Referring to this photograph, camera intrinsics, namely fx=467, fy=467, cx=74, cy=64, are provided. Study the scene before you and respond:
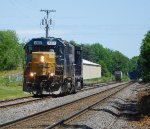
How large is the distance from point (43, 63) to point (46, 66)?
1.02 ft

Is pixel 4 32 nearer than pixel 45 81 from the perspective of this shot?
No

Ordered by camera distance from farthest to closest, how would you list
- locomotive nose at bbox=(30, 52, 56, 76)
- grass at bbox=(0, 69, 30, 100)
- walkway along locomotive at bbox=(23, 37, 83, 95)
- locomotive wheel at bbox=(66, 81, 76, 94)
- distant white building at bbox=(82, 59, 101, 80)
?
distant white building at bbox=(82, 59, 101, 80) → grass at bbox=(0, 69, 30, 100) → locomotive wheel at bbox=(66, 81, 76, 94) → locomotive nose at bbox=(30, 52, 56, 76) → walkway along locomotive at bbox=(23, 37, 83, 95)

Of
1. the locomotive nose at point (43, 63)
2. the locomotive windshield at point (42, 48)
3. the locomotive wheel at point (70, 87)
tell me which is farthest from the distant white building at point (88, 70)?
the locomotive nose at point (43, 63)

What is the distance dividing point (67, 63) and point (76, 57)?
7804 millimetres

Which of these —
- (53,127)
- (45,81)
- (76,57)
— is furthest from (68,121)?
(76,57)

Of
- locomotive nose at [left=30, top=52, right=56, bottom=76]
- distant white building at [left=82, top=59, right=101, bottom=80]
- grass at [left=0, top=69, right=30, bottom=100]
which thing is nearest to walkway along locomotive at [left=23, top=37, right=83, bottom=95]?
locomotive nose at [left=30, top=52, right=56, bottom=76]

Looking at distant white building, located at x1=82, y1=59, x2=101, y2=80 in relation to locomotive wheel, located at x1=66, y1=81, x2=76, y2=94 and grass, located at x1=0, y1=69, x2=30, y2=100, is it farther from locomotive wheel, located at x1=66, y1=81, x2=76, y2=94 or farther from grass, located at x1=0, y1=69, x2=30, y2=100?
locomotive wheel, located at x1=66, y1=81, x2=76, y2=94

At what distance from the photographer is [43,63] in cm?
3391

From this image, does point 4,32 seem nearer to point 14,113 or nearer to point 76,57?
point 76,57

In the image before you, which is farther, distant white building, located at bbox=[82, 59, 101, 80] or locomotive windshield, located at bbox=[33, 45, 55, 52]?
distant white building, located at bbox=[82, 59, 101, 80]

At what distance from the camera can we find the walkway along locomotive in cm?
3356

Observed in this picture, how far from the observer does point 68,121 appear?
17719 mm

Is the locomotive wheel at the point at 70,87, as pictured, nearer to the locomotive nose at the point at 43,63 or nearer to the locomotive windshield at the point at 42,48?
the locomotive nose at the point at 43,63

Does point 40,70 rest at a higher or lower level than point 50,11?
lower
